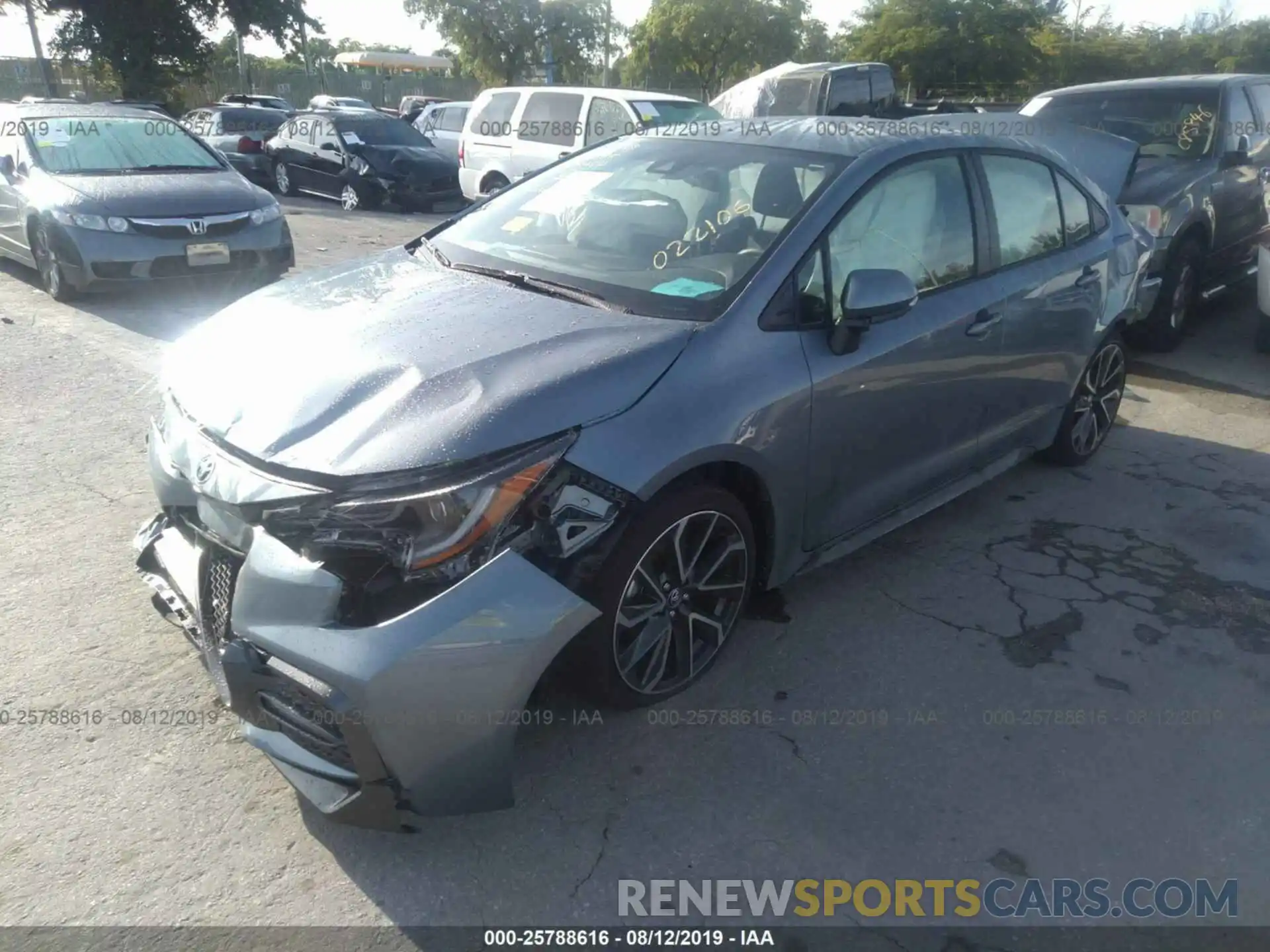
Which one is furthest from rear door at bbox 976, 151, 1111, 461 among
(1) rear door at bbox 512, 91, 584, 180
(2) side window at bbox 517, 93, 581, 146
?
(2) side window at bbox 517, 93, 581, 146

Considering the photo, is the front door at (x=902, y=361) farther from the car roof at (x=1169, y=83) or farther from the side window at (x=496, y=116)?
the side window at (x=496, y=116)

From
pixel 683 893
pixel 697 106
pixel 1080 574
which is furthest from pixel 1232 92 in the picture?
pixel 683 893

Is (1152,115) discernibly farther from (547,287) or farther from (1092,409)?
(547,287)

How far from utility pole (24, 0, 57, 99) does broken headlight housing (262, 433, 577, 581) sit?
3370cm

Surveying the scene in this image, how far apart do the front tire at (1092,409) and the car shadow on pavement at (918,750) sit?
821 millimetres

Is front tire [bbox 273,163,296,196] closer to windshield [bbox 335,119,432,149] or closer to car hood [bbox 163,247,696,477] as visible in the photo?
windshield [bbox 335,119,432,149]

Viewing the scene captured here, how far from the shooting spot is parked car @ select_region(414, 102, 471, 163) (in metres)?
18.9

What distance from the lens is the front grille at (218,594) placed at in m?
2.71

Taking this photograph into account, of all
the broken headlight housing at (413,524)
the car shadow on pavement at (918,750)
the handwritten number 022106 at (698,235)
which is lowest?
the car shadow on pavement at (918,750)

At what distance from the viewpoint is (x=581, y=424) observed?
2725 mm

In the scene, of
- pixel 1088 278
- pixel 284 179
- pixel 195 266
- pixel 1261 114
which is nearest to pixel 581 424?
pixel 1088 278

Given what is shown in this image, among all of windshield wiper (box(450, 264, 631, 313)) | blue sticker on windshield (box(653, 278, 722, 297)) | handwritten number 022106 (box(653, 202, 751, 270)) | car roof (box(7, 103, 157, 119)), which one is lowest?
windshield wiper (box(450, 264, 631, 313))

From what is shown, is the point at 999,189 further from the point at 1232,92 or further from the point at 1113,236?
the point at 1232,92

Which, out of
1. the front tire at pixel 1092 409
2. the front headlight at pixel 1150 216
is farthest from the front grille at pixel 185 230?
the front headlight at pixel 1150 216
